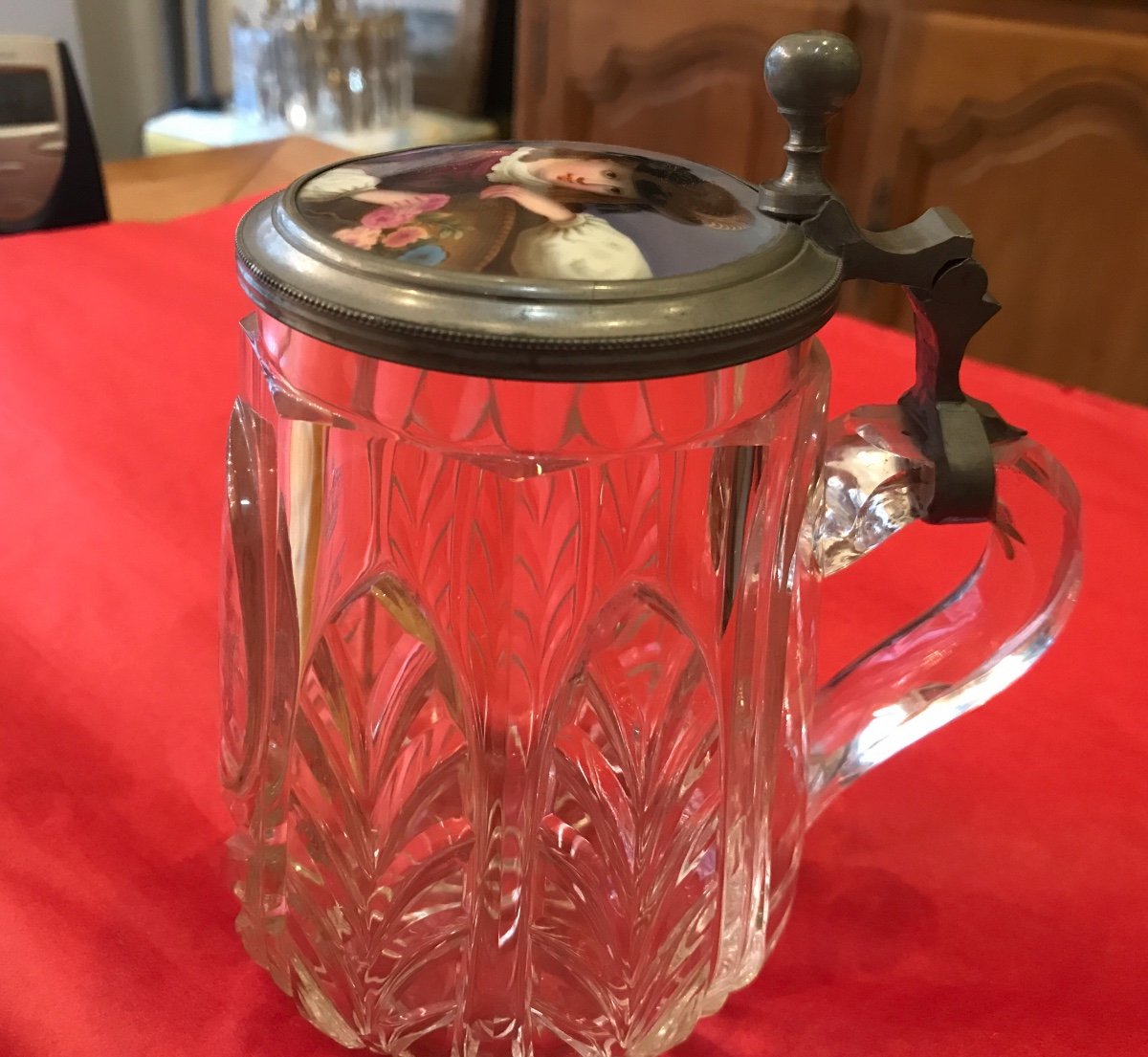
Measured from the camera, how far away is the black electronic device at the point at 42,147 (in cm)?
117

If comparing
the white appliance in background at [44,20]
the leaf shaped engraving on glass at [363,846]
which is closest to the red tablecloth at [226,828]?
the leaf shaped engraving on glass at [363,846]

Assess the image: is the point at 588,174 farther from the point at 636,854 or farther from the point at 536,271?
the point at 636,854

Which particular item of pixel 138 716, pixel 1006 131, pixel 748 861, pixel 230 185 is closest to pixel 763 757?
pixel 748 861

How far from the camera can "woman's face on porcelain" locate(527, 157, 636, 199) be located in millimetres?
306

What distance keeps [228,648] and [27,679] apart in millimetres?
187

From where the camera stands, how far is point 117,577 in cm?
57

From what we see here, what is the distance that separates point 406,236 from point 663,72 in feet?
5.07

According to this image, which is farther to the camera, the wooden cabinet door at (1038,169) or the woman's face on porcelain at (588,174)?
the wooden cabinet door at (1038,169)

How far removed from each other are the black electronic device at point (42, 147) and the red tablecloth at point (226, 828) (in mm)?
583

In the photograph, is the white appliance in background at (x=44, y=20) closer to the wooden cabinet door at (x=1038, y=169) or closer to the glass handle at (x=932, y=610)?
the wooden cabinet door at (x=1038, y=169)

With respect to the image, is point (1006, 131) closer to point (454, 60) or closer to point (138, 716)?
point (454, 60)

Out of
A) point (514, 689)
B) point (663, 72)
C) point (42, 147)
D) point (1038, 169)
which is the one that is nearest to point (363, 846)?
point (514, 689)

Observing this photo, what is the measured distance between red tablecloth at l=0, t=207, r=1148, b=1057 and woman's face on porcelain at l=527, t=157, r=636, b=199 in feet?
0.91

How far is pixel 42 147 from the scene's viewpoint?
46.3 inches
